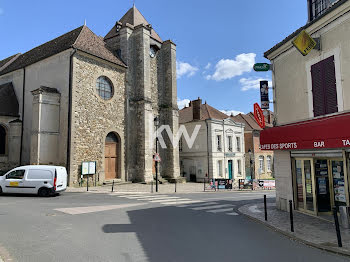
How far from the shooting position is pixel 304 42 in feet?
26.9

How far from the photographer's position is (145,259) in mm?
4840

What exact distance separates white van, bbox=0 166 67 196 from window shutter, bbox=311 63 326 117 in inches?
450

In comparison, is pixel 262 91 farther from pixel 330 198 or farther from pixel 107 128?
pixel 107 128

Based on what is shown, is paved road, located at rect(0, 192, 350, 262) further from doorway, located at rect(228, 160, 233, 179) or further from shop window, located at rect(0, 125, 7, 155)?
doorway, located at rect(228, 160, 233, 179)

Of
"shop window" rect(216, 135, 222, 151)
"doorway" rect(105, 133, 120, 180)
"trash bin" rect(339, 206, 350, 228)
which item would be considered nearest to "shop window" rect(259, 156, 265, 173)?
"shop window" rect(216, 135, 222, 151)

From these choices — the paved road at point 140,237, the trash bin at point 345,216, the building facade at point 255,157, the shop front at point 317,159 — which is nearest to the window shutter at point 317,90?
the shop front at point 317,159

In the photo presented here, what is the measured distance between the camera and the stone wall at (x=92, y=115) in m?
18.1

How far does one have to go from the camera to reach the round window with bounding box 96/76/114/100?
2034cm

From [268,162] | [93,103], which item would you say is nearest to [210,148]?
[268,162]

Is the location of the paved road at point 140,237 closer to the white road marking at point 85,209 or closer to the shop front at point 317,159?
the white road marking at point 85,209

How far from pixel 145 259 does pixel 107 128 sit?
1640 centimetres

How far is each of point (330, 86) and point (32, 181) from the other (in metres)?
12.7

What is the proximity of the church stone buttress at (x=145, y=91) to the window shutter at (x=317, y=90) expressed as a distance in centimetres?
1531

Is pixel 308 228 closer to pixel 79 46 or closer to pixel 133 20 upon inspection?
pixel 79 46
